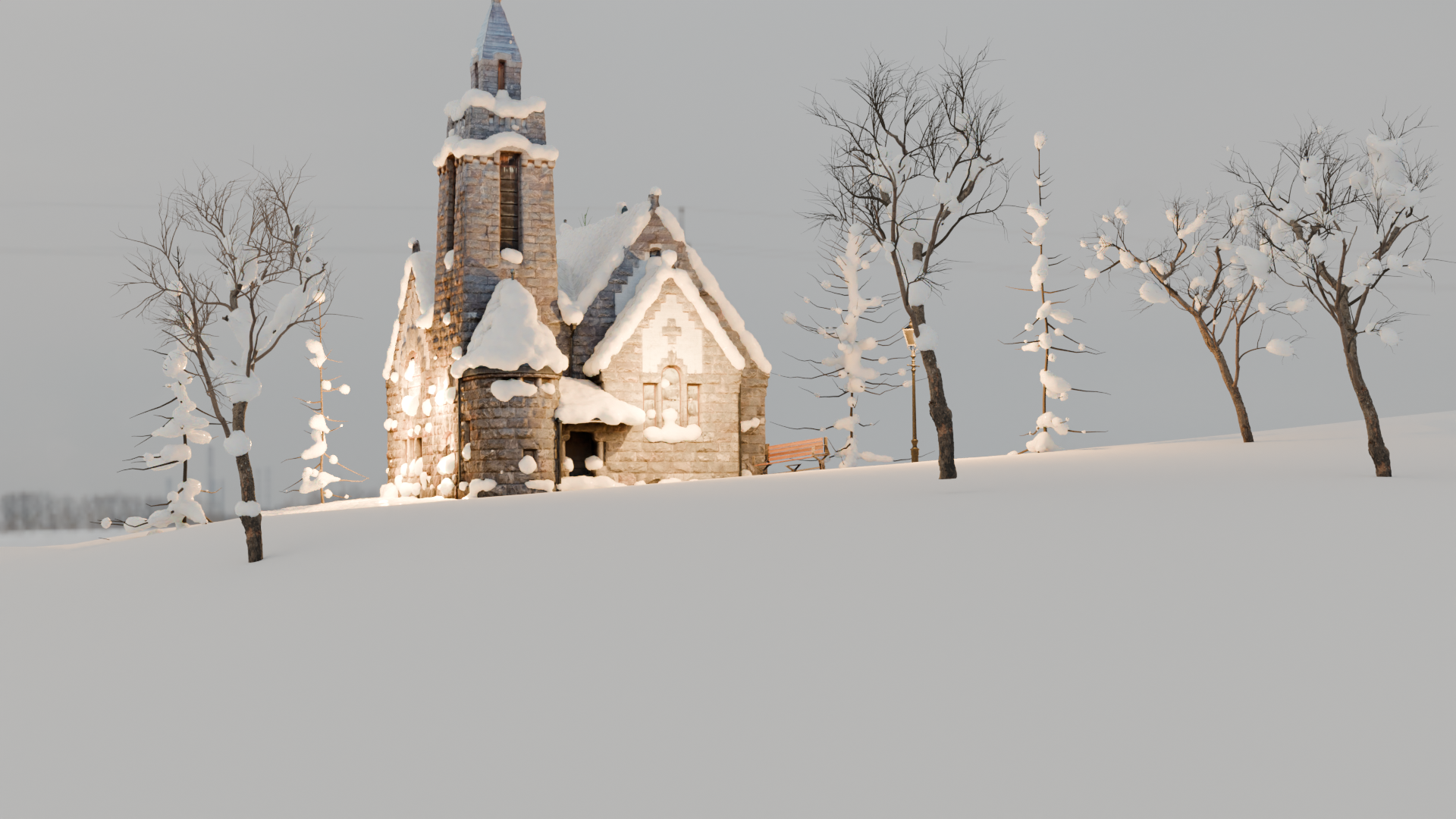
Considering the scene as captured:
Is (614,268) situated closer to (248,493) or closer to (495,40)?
(495,40)

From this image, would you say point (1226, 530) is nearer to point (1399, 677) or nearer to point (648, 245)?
point (1399, 677)

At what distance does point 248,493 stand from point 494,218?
53.5 ft

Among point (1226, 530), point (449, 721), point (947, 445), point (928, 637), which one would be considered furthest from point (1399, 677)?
point (947, 445)

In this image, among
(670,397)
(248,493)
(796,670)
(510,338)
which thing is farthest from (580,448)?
(796,670)

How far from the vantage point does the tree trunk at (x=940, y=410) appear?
2333cm

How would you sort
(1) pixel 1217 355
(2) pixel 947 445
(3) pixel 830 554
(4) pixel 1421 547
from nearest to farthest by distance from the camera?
(4) pixel 1421 547
(3) pixel 830 554
(2) pixel 947 445
(1) pixel 1217 355

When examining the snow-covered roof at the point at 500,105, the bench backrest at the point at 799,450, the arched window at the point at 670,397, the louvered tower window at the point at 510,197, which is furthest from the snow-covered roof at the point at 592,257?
the bench backrest at the point at 799,450

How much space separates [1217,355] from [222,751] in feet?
86.1

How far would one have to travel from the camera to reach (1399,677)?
33.5ft

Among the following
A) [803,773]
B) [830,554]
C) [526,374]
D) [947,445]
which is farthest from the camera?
[526,374]

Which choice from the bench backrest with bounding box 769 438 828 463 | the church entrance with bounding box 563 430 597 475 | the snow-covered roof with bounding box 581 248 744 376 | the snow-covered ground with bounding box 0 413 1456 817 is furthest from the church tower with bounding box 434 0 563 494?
the snow-covered ground with bounding box 0 413 1456 817

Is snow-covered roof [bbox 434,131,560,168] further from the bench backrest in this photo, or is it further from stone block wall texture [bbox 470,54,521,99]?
the bench backrest

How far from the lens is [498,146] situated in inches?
1351

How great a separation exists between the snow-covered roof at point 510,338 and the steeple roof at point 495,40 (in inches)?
308
